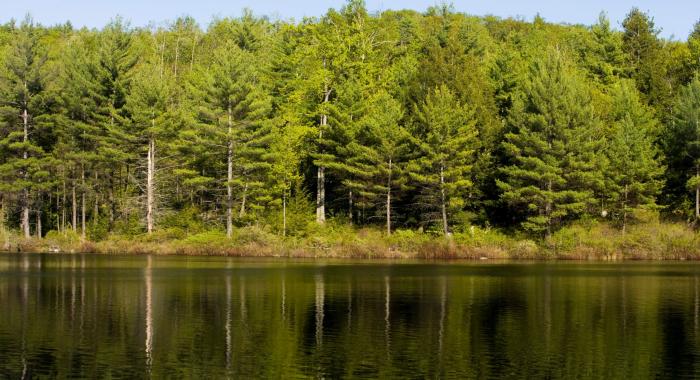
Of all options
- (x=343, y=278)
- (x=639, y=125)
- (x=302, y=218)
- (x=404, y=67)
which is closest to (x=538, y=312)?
(x=343, y=278)

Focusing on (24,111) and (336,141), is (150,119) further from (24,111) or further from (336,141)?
(336,141)

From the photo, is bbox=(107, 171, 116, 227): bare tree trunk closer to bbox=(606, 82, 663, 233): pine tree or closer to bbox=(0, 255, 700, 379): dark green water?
bbox=(0, 255, 700, 379): dark green water

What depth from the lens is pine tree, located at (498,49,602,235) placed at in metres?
75.1

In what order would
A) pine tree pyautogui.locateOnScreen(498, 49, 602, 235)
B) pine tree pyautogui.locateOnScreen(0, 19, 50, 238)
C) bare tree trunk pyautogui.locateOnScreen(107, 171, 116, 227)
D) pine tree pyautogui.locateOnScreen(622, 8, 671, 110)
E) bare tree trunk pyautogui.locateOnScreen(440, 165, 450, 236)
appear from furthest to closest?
pine tree pyautogui.locateOnScreen(622, 8, 671, 110), bare tree trunk pyautogui.locateOnScreen(107, 171, 116, 227), pine tree pyautogui.locateOnScreen(0, 19, 50, 238), bare tree trunk pyautogui.locateOnScreen(440, 165, 450, 236), pine tree pyautogui.locateOnScreen(498, 49, 602, 235)

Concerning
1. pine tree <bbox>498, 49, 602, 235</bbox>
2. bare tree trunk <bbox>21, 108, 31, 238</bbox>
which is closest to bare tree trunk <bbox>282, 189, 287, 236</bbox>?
pine tree <bbox>498, 49, 602, 235</bbox>

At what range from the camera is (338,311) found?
125ft

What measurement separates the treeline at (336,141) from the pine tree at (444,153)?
0.69 feet

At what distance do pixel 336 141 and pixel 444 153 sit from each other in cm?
1311

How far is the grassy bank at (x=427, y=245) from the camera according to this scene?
2968 inches

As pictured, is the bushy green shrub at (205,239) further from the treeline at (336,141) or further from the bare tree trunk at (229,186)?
the treeline at (336,141)

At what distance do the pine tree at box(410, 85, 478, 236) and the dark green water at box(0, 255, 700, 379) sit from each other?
778 inches

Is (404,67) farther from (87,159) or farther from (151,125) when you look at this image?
(87,159)

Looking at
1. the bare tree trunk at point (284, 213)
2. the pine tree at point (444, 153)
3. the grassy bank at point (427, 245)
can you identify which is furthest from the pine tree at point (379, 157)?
the bare tree trunk at point (284, 213)

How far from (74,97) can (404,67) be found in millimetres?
35099
